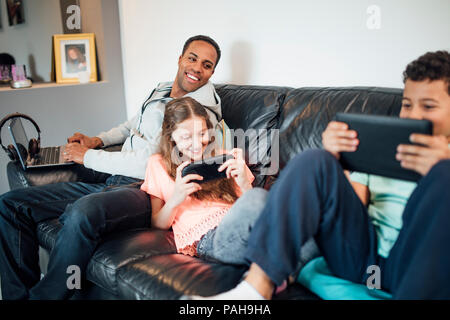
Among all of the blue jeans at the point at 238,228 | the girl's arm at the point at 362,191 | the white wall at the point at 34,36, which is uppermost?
the white wall at the point at 34,36

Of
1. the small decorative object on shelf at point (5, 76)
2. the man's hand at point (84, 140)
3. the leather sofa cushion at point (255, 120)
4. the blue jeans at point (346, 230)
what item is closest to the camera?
the blue jeans at point (346, 230)

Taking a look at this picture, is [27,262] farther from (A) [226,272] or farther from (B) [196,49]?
(B) [196,49]

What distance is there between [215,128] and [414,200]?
949 millimetres

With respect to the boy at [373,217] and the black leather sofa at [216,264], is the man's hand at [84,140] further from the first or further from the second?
the boy at [373,217]

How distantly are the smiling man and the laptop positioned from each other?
0.08 metres

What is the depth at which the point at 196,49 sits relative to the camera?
198 cm

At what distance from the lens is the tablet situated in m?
0.95

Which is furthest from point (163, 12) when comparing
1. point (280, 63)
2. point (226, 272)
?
point (226, 272)

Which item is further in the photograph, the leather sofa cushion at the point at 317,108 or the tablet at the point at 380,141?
the leather sofa cushion at the point at 317,108

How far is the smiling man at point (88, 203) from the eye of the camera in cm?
134

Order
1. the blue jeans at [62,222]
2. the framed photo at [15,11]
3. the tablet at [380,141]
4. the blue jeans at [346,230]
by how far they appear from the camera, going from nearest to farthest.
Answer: the blue jeans at [346,230] → the tablet at [380,141] → the blue jeans at [62,222] → the framed photo at [15,11]

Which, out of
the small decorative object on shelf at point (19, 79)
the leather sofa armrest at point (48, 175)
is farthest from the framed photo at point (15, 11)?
the leather sofa armrest at point (48, 175)

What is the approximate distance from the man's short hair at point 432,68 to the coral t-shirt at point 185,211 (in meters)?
0.73

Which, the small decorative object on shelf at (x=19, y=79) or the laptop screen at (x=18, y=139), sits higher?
the small decorative object on shelf at (x=19, y=79)
